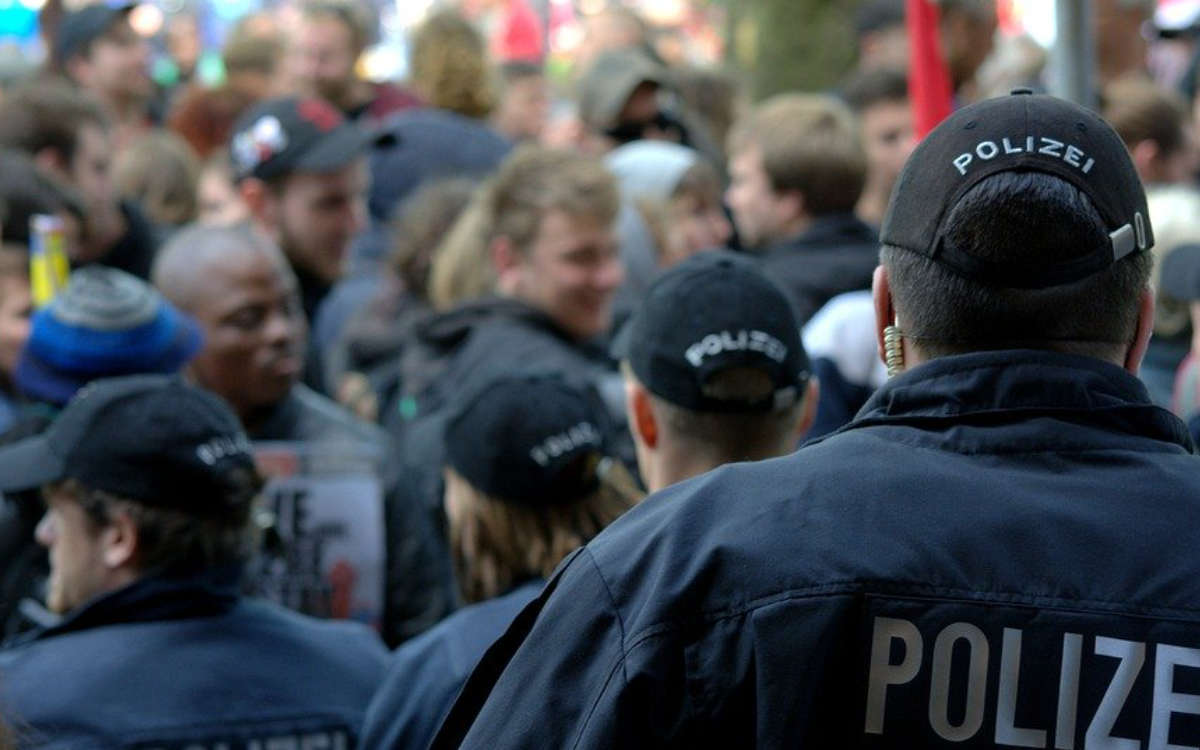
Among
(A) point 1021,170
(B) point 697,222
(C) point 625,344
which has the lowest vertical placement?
(B) point 697,222

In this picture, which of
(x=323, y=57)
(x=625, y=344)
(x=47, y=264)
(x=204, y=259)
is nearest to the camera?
(x=625, y=344)

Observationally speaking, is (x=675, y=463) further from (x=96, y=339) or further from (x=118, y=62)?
(x=118, y=62)

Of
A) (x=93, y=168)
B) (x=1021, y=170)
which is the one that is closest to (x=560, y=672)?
Answer: (x=1021, y=170)

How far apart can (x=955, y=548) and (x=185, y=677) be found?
5.41ft

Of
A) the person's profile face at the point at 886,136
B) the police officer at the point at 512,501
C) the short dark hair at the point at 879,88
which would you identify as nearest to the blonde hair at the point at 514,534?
the police officer at the point at 512,501

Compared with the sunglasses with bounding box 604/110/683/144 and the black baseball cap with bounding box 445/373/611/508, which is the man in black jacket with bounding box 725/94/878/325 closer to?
the sunglasses with bounding box 604/110/683/144

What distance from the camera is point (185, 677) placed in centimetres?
305

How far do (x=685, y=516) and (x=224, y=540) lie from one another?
1.58 m

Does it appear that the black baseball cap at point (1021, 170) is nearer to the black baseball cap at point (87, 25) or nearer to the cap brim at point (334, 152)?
the cap brim at point (334, 152)

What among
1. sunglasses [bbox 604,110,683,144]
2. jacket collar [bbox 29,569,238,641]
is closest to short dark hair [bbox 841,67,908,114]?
sunglasses [bbox 604,110,683,144]

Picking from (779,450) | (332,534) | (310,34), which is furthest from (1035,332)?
(310,34)

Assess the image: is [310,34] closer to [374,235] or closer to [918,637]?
[374,235]

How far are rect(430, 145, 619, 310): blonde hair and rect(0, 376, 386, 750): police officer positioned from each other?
178 centimetres

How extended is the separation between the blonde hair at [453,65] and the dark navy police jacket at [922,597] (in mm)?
6103
